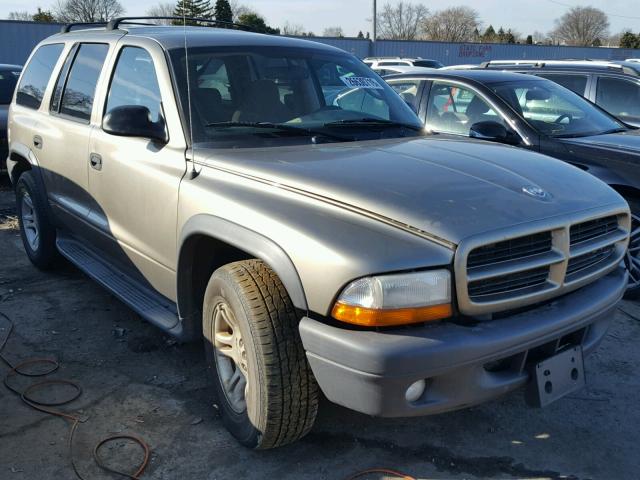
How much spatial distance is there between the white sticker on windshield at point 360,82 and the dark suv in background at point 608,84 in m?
3.95

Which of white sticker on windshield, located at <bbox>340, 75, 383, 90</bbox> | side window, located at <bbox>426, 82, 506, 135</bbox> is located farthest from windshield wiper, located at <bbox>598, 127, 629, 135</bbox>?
white sticker on windshield, located at <bbox>340, 75, 383, 90</bbox>

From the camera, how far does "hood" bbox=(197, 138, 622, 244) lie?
246cm

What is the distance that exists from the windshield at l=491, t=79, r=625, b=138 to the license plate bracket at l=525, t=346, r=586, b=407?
10.5 feet

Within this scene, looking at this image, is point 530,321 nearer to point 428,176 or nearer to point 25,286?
point 428,176

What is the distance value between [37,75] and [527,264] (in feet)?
14.0

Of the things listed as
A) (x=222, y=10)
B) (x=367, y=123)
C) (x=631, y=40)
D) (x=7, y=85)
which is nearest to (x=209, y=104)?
(x=367, y=123)

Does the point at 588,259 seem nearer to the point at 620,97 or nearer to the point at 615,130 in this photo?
the point at 615,130

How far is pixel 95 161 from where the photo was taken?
3.92 metres

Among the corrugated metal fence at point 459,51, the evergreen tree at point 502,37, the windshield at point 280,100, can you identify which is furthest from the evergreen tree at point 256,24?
the evergreen tree at point 502,37

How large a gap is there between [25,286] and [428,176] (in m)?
3.69

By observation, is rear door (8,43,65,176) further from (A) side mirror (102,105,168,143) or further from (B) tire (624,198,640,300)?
(B) tire (624,198,640,300)

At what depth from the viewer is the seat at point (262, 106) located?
3.41m

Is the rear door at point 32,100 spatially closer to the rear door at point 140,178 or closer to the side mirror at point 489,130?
the rear door at point 140,178

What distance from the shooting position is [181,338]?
3262mm
